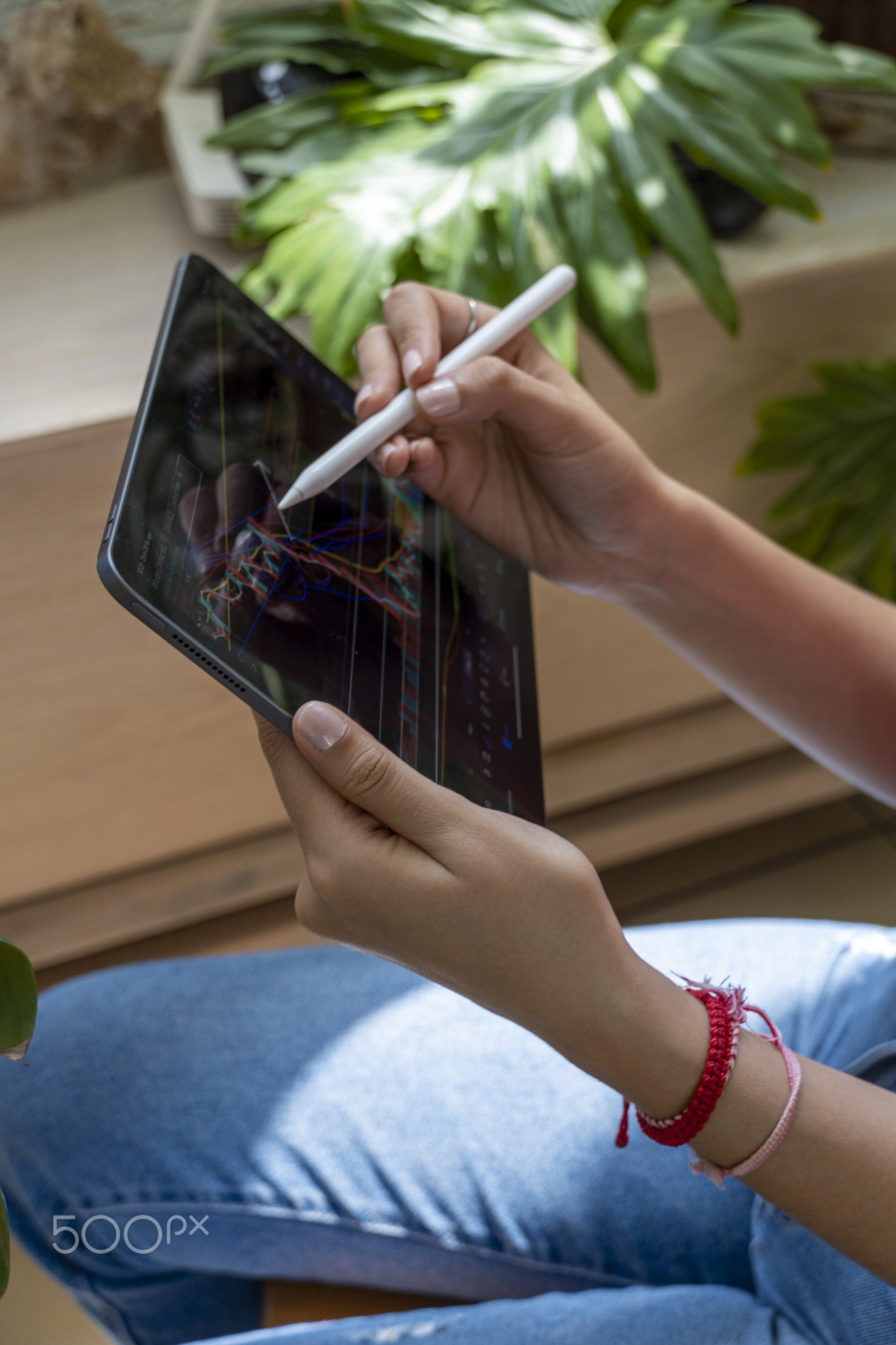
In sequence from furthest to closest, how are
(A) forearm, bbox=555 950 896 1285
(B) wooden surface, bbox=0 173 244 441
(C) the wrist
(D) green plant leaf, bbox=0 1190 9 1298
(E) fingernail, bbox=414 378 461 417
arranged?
(B) wooden surface, bbox=0 173 244 441
(C) the wrist
(E) fingernail, bbox=414 378 461 417
(A) forearm, bbox=555 950 896 1285
(D) green plant leaf, bbox=0 1190 9 1298

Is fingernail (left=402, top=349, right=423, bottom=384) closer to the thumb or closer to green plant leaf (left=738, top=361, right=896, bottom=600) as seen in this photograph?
the thumb

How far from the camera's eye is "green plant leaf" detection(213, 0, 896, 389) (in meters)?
0.72

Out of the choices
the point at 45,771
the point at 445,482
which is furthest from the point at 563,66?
the point at 45,771

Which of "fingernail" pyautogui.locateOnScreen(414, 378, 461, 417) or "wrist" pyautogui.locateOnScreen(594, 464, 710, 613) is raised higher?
"fingernail" pyautogui.locateOnScreen(414, 378, 461, 417)

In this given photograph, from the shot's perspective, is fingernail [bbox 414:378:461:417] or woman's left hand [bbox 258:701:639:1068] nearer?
woman's left hand [bbox 258:701:639:1068]

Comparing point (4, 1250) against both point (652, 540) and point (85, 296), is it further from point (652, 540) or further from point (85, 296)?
point (85, 296)

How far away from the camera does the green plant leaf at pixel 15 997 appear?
1.16 ft

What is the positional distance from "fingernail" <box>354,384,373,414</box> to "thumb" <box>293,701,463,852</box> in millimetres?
218

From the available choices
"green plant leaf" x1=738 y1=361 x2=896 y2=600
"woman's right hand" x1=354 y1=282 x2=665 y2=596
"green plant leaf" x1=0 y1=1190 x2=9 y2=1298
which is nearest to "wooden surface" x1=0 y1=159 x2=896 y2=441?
"green plant leaf" x1=738 y1=361 x2=896 y2=600

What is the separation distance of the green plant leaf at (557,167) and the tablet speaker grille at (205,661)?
15.8 inches

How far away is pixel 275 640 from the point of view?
0.42 m

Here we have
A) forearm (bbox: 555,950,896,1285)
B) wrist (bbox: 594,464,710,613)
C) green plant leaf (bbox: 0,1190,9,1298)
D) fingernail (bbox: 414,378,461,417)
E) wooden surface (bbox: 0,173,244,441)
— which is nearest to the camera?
green plant leaf (bbox: 0,1190,9,1298)

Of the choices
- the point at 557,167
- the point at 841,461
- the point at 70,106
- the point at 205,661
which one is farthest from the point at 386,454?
the point at 70,106

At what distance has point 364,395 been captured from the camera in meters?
0.55
